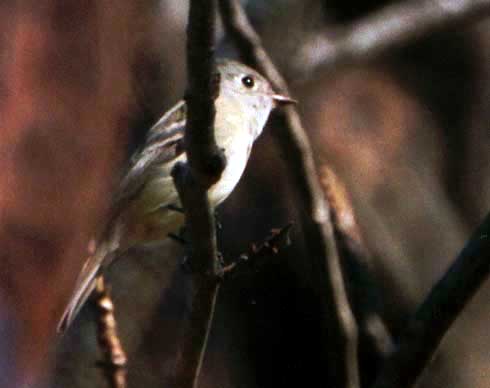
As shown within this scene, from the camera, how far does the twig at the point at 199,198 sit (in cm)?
246

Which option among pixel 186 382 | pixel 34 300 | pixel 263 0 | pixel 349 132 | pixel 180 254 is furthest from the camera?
pixel 349 132

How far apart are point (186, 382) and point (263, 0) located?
3762 mm

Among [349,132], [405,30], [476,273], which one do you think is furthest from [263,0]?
[476,273]

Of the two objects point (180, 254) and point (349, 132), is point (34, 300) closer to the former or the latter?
point (180, 254)

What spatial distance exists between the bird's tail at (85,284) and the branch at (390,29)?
210 cm

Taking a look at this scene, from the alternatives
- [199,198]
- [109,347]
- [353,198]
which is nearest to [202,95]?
[199,198]

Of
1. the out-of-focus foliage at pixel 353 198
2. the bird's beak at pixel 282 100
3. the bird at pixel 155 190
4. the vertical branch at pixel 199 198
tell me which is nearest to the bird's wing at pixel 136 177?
the bird at pixel 155 190

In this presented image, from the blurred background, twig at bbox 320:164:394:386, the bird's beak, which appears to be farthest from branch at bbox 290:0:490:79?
twig at bbox 320:164:394:386

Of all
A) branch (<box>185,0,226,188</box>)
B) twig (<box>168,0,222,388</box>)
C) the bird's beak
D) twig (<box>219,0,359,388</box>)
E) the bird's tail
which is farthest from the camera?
the bird's beak

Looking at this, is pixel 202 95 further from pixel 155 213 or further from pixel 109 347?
pixel 155 213

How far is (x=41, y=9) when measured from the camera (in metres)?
5.09

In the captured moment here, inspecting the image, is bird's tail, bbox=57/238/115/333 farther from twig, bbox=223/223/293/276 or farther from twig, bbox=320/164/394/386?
twig, bbox=223/223/293/276

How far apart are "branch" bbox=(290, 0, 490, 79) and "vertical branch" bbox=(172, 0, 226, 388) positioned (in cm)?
318

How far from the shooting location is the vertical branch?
247 cm
